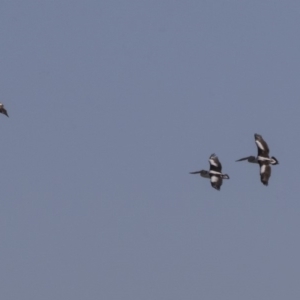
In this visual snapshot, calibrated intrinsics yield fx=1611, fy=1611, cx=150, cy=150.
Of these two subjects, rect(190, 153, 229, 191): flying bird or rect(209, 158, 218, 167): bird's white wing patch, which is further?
rect(209, 158, 218, 167): bird's white wing patch

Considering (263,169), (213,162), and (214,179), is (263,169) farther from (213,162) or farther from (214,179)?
(213,162)

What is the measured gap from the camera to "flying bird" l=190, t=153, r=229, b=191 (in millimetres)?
111562

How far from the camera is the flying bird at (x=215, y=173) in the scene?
111562 millimetres

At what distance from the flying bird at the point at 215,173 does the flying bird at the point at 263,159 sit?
229 cm

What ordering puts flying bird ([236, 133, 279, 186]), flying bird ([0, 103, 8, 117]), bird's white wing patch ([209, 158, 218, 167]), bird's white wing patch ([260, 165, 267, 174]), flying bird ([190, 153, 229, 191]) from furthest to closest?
bird's white wing patch ([209, 158, 218, 167]), flying bird ([190, 153, 229, 191]), bird's white wing patch ([260, 165, 267, 174]), flying bird ([236, 133, 279, 186]), flying bird ([0, 103, 8, 117])

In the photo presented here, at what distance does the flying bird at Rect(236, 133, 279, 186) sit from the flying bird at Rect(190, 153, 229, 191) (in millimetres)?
2288

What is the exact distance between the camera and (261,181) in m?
106

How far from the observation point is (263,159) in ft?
362

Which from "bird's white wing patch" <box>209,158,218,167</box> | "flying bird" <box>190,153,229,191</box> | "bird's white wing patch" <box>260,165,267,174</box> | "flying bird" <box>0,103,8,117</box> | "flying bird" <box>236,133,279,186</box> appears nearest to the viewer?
"flying bird" <box>0,103,8,117</box>

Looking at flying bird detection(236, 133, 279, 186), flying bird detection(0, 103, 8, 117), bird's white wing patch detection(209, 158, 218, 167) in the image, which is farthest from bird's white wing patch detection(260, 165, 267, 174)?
flying bird detection(0, 103, 8, 117)

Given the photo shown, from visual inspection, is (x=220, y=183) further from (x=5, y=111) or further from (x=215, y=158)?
(x=5, y=111)

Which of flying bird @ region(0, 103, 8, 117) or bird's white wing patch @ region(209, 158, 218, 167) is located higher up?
bird's white wing patch @ region(209, 158, 218, 167)

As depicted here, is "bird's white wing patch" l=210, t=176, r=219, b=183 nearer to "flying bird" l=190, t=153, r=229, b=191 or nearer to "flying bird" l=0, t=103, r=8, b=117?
"flying bird" l=190, t=153, r=229, b=191

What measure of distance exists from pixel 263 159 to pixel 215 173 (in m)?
4.86
